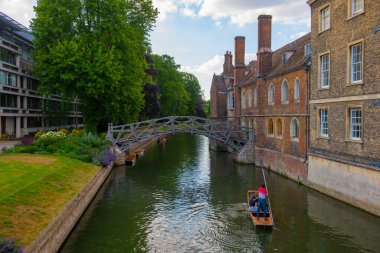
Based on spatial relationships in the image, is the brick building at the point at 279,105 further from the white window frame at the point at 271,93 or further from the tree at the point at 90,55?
the tree at the point at 90,55

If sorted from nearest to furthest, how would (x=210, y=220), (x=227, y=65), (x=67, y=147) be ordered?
1. (x=210, y=220)
2. (x=67, y=147)
3. (x=227, y=65)

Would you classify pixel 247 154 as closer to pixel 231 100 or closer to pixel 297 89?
pixel 297 89

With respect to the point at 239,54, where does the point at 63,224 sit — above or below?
below

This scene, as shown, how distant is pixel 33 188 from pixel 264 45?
22.6m

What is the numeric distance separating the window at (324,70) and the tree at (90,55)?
56.0ft

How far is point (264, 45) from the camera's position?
3039 cm

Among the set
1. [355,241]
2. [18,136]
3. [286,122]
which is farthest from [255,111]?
[18,136]

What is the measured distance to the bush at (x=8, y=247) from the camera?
8.69m

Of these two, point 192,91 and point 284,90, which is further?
point 192,91

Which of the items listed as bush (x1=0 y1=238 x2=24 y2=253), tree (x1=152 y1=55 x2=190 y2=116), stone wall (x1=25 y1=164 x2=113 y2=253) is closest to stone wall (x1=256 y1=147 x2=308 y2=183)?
stone wall (x1=25 y1=164 x2=113 y2=253)

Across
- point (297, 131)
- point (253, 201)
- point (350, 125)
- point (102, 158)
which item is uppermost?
point (350, 125)

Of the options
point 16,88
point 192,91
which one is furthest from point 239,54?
point 192,91

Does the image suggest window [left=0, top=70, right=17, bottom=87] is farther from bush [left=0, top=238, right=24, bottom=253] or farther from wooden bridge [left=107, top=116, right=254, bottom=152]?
bush [left=0, top=238, right=24, bottom=253]

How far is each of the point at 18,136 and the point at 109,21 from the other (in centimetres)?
1979
